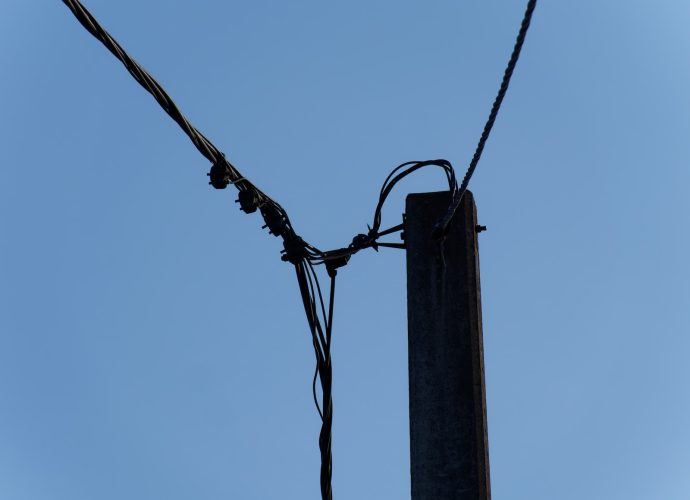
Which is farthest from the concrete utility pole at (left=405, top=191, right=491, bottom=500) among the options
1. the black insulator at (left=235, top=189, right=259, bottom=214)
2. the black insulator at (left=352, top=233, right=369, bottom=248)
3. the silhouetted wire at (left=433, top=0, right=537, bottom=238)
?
the black insulator at (left=235, top=189, right=259, bottom=214)

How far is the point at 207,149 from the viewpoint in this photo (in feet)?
17.0

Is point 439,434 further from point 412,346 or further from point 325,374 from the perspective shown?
point 325,374

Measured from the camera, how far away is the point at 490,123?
4.39m

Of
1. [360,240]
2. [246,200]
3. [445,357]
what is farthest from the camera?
[360,240]

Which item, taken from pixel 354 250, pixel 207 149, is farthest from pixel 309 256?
pixel 207 149

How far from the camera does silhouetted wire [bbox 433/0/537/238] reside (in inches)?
149

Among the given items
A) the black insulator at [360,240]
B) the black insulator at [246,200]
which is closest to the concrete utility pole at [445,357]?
the black insulator at [360,240]

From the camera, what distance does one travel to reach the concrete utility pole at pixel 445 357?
4.62 m

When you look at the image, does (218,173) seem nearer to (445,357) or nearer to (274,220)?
(274,220)

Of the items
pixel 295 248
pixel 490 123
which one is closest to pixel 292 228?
pixel 295 248

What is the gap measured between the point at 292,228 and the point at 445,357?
1447mm

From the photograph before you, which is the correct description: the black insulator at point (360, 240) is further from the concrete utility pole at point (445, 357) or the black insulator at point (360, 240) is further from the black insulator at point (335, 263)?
the concrete utility pole at point (445, 357)

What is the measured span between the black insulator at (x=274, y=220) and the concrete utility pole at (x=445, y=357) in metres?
0.94

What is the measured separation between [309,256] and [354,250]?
9.7 inches
